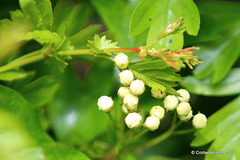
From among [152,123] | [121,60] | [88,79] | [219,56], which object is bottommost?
[152,123]

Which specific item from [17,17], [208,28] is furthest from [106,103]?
[208,28]

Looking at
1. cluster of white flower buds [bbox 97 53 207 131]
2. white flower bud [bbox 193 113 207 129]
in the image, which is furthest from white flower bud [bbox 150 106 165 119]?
white flower bud [bbox 193 113 207 129]

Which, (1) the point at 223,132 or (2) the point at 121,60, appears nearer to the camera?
(2) the point at 121,60

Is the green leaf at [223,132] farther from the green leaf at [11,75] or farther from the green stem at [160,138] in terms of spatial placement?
the green leaf at [11,75]

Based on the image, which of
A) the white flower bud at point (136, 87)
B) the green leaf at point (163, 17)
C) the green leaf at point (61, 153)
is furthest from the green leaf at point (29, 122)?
the green leaf at point (163, 17)

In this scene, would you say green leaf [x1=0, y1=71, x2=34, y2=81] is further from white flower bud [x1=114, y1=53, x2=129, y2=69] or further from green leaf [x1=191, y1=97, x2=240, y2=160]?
green leaf [x1=191, y1=97, x2=240, y2=160]

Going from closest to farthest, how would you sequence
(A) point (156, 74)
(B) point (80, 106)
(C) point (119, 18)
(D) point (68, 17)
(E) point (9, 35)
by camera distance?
(E) point (9, 35)
(A) point (156, 74)
(D) point (68, 17)
(C) point (119, 18)
(B) point (80, 106)

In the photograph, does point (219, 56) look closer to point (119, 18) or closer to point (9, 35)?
point (119, 18)
